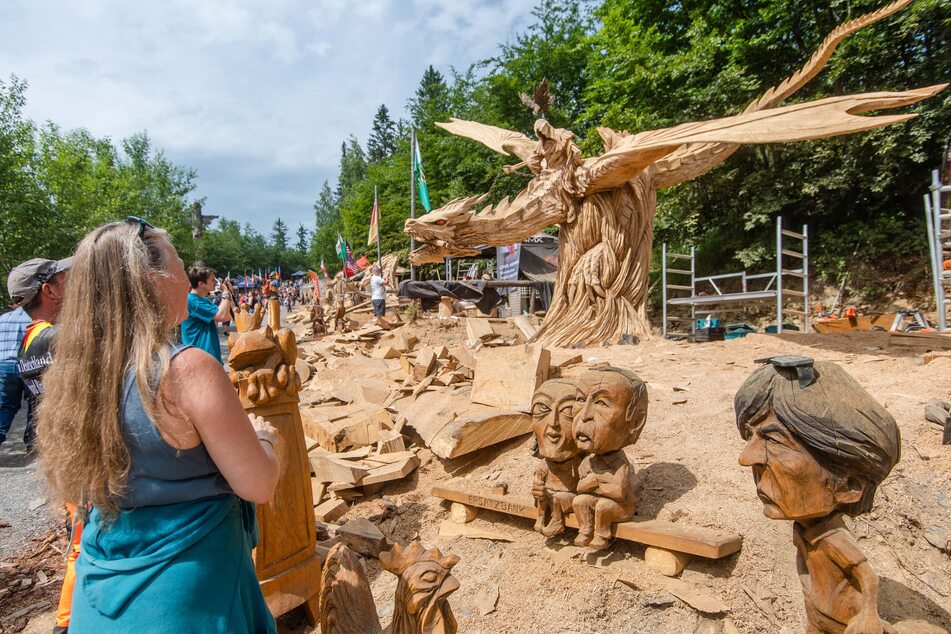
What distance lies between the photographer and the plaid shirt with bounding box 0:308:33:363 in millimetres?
2672

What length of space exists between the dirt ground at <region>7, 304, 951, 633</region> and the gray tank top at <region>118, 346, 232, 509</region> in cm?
157

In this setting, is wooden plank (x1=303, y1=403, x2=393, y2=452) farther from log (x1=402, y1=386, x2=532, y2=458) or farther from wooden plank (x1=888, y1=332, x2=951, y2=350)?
wooden plank (x1=888, y1=332, x2=951, y2=350)

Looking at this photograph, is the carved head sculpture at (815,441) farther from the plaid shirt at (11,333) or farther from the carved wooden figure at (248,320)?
the plaid shirt at (11,333)

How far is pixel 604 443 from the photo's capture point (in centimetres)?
237

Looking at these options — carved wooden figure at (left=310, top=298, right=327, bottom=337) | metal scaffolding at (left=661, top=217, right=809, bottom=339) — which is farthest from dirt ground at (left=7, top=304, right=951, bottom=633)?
carved wooden figure at (left=310, top=298, right=327, bottom=337)

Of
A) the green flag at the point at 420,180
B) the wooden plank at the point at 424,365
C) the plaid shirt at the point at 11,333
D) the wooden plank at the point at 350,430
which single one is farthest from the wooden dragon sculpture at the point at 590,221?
the green flag at the point at 420,180

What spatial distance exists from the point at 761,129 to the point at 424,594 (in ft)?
14.2

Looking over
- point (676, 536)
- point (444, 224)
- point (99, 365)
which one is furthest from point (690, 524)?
point (444, 224)

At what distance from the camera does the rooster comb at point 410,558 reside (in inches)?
68.1

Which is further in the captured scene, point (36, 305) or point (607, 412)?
point (36, 305)

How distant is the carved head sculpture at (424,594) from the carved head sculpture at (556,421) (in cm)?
91

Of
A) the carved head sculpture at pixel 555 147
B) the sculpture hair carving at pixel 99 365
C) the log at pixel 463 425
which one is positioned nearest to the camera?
the sculpture hair carving at pixel 99 365

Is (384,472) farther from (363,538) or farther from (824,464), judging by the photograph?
(824,464)

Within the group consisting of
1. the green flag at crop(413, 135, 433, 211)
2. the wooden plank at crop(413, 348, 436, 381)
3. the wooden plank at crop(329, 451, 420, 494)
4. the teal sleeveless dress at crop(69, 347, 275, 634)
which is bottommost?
the wooden plank at crop(329, 451, 420, 494)
